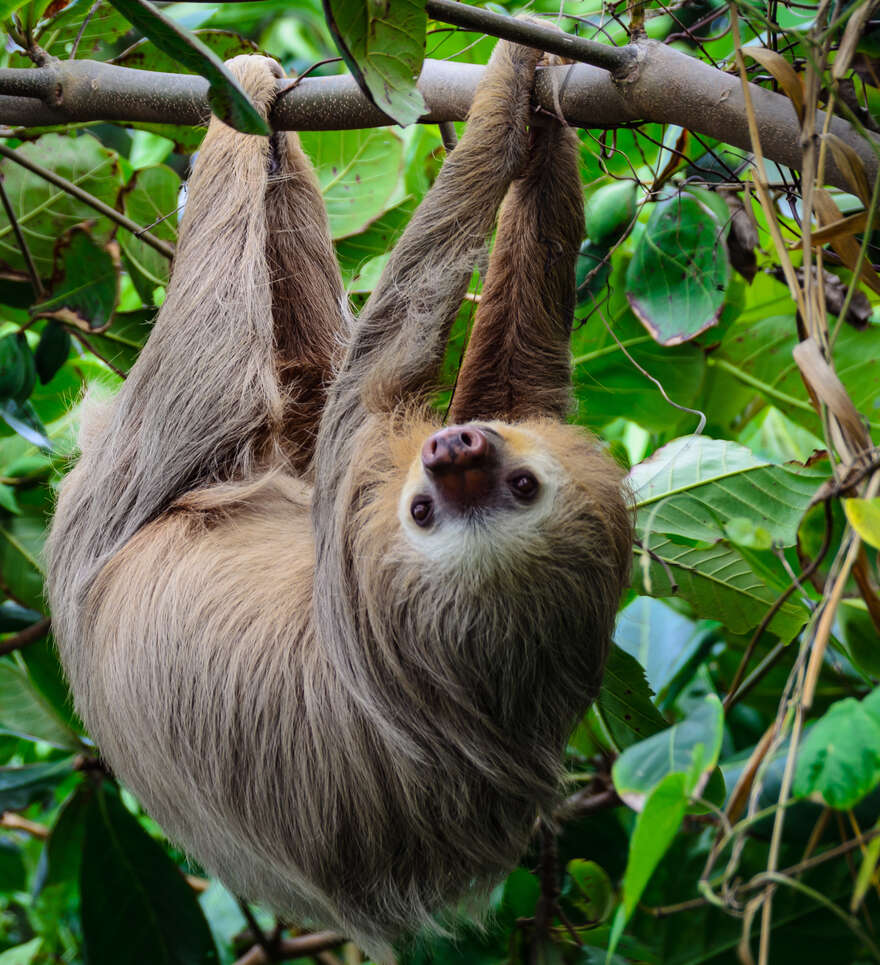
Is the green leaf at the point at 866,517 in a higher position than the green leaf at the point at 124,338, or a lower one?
higher

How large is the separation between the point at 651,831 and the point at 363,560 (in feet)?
5.17

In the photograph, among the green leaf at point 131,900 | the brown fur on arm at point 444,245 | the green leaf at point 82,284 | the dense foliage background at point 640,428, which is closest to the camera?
the dense foliage background at point 640,428

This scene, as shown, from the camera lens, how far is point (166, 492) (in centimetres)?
377

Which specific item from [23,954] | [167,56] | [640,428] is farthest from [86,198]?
[23,954]

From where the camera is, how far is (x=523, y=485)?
2.93 metres

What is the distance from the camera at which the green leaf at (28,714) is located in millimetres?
4391

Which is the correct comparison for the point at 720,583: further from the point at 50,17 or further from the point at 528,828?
the point at 50,17

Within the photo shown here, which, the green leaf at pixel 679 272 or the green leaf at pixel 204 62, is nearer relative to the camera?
the green leaf at pixel 204 62

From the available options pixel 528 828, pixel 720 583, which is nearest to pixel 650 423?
pixel 720 583

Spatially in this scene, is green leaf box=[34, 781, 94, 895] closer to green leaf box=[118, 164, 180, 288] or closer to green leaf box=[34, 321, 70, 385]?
green leaf box=[34, 321, 70, 385]

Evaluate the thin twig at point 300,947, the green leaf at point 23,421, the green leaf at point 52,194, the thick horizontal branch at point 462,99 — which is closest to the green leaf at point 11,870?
the thin twig at point 300,947

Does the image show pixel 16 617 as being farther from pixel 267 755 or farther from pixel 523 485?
pixel 523 485

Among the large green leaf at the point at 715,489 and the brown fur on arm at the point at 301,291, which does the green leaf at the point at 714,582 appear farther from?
the brown fur on arm at the point at 301,291

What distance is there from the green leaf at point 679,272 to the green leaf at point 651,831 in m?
1.94
